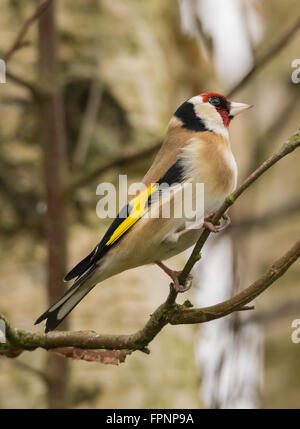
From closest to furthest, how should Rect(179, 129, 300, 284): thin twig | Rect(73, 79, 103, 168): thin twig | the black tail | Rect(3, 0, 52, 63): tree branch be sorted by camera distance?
Rect(179, 129, 300, 284): thin twig < the black tail < Rect(3, 0, 52, 63): tree branch < Rect(73, 79, 103, 168): thin twig

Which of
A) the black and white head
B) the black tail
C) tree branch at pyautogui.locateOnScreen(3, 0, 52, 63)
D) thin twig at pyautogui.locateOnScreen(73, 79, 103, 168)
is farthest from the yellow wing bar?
thin twig at pyautogui.locateOnScreen(73, 79, 103, 168)

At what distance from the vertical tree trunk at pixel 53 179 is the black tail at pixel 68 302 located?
421 millimetres

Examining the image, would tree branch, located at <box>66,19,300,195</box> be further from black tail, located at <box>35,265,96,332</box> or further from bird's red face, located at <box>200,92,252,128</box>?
black tail, located at <box>35,265,96,332</box>

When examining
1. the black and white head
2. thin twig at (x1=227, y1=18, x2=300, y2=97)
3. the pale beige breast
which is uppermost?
thin twig at (x1=227, y1=18, x2=300, y2=97)

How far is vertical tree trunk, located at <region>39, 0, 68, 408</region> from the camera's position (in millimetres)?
2848

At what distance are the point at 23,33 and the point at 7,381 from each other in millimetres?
1700

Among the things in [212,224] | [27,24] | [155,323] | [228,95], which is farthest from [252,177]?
[27,24]

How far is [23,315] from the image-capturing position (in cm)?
362

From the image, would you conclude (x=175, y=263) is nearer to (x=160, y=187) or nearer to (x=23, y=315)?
(x=23, y=315)

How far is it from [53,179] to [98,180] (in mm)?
765

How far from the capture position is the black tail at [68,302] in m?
2.26

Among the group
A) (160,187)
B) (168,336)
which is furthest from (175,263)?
(160,187)

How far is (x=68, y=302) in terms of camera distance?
2377mm

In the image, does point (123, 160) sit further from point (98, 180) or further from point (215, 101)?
point (98, 180)
